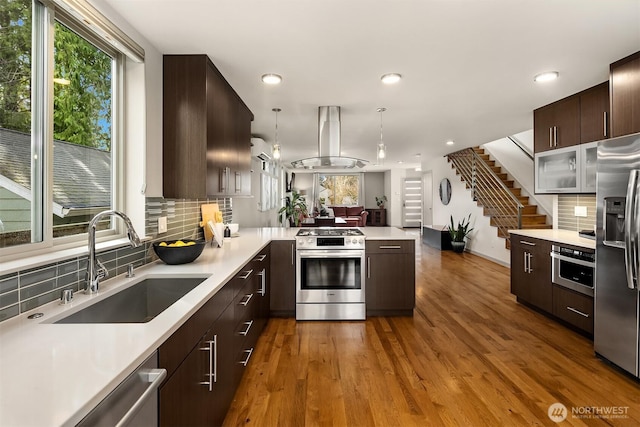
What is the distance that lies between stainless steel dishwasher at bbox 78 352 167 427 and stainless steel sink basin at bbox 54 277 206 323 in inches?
25.5

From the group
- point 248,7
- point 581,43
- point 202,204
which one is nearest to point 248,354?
point 202,204

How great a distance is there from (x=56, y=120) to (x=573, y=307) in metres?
4.08

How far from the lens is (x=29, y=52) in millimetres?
1445

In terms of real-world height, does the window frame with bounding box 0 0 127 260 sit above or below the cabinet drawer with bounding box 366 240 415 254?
above

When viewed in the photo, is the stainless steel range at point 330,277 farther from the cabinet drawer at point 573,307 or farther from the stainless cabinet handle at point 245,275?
the cabinet drawer at point 573,307

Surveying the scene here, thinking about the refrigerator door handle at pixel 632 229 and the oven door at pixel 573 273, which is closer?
the refrigerator door handle at pixel 632 229

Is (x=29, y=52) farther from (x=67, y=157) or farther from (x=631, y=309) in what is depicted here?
(x=631, y=309)

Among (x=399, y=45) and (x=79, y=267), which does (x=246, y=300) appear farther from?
(x=399, y=45)

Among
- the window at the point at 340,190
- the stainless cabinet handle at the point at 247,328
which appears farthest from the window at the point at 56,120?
Answer: the window at the point at 340,190

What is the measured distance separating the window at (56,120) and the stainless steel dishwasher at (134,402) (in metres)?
0.88

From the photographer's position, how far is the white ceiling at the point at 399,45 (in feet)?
6.07

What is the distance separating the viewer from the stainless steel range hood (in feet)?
12.7

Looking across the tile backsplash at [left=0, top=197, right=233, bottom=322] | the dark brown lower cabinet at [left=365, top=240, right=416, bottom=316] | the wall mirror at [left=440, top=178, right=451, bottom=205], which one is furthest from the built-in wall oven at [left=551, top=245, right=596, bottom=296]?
the wall mirror at [left=440, top=178, right=451, bottom=205]

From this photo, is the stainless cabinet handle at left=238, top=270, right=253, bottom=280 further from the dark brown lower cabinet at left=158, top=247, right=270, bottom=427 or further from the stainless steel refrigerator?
the stainless steel refrigerator
